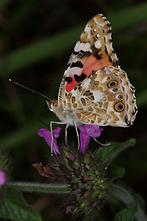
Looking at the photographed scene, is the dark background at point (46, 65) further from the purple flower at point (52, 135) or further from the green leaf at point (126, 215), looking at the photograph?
the green leaf at point (126, 215)

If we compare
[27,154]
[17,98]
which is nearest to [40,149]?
[27,154]

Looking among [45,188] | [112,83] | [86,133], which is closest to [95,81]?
[112,83]

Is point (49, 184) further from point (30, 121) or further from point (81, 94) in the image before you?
point (30, 121)

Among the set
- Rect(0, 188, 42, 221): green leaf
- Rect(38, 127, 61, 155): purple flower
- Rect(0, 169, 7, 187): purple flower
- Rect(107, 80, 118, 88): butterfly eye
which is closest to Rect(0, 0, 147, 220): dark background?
Rect(38, 127, 61, 155): purple flower

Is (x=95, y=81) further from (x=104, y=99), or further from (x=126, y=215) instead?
(x=126, y=215)

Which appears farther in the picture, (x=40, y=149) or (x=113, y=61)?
(x=40, y=149)

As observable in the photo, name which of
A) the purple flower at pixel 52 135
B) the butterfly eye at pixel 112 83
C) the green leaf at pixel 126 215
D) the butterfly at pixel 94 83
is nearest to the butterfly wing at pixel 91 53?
the butterfly at pixel 94 83

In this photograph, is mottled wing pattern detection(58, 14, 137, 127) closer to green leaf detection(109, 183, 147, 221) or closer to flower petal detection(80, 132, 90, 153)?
flower petal detection(80, 132, 90, 153)
